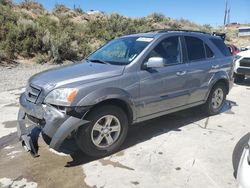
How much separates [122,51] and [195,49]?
62.2 inches

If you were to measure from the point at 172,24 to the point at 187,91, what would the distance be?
1255 inches

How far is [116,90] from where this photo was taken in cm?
444

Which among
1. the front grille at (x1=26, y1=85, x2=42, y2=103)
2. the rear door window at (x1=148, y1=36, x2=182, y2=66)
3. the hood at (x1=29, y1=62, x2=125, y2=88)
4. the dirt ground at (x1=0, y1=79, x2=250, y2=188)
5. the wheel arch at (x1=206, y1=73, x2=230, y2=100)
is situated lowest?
the dirt ground at (x1=0, y1=79, x2=250, y2=188)

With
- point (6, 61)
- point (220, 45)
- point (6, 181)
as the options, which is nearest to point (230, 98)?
point (220, 45)

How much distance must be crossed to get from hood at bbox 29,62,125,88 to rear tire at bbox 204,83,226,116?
2.58 meters

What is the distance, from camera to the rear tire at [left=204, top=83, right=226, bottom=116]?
6441 millimetres

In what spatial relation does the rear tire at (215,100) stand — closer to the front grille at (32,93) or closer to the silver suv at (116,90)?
the silver suv at (116,90)

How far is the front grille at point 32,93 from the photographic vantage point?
4329mm

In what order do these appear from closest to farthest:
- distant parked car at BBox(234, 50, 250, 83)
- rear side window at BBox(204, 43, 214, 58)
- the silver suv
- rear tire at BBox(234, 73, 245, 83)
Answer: the silver suv < rear side window at BBox(204, 43, 214, 58) < distant parked car at BBox(234, 50, 250, 83) < rear tire at BBox(234, 73, 245, 83)

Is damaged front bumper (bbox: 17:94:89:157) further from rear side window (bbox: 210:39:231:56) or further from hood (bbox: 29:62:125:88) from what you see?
rear side window (bbox: 210:39:231:56)

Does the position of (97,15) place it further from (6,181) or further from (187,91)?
(6,181)

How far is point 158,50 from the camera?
17.0ft

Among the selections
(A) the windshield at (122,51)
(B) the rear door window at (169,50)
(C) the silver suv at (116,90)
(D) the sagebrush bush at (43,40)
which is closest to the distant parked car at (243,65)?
(C) the silver suv at (116,90)

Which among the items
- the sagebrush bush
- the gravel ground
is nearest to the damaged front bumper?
the gravel ground
